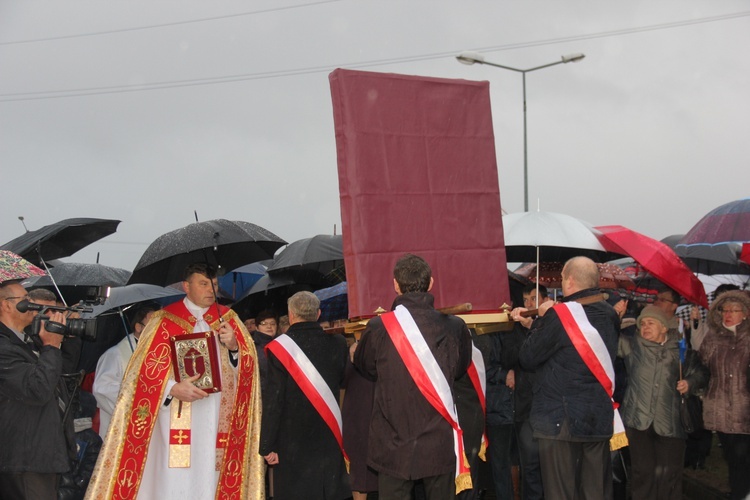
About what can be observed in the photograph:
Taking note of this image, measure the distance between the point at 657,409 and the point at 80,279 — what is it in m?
5.02

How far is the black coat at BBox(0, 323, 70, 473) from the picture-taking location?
503 centimetres

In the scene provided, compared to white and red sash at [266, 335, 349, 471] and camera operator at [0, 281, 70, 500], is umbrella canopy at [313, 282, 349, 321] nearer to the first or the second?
white and red sash at [266, 335, 349, 471]

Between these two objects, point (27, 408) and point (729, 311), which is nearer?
point (27, 408)

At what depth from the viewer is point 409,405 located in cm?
509

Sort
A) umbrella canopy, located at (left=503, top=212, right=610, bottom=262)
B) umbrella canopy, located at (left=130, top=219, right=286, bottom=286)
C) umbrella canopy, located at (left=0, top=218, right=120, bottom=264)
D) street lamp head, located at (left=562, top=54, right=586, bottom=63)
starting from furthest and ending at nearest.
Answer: street lamp head, located at (left=562, top=54, right=586, bottom=63) → umbrella canopy, located at (left=503, top=212, right=610, bottom=262) → umbrella canopy, located at (left=0, top=218, right=120, bottom=264) → umbrella canopy, located at (left=130, top=219, right=286, bottom=286)

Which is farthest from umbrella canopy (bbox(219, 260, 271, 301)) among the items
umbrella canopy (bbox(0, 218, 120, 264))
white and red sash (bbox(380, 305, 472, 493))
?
white and red sash (bbox(380, 305, 472, 493))

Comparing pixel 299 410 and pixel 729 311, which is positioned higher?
pixel 729 311

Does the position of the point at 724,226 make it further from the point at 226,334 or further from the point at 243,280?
the point at 243,280

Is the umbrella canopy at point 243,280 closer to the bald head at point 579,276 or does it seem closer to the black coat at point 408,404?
the bald head at point 579,276

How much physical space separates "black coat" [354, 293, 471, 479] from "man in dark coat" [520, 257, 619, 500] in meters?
0.81

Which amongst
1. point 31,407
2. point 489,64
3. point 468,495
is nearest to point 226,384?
point 31,407

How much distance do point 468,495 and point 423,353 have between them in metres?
1.96

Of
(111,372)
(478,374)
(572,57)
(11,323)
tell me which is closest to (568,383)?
(478,374)

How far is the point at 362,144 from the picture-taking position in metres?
6.05
